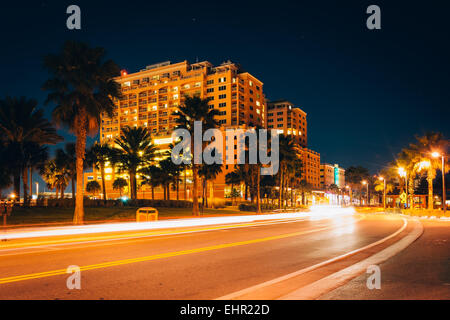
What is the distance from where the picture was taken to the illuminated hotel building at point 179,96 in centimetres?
11050

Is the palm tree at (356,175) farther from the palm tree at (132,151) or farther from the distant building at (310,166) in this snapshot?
the palm tree at (132,151)

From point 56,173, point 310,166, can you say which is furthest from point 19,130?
point 310,166

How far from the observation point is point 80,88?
23547 mm

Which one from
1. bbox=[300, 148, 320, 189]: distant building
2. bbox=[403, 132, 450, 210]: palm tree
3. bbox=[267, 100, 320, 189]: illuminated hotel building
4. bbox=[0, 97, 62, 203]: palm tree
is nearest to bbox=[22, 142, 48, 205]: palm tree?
bbox=[0, 97, 62, 203]: palm tree

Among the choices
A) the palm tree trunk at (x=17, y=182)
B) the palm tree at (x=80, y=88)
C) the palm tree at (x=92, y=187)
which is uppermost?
the palm tree at (x=80, y=88)

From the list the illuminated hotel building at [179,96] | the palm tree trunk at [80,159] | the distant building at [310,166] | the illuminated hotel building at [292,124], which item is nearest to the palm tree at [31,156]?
the palm tree trunk at [80,159]

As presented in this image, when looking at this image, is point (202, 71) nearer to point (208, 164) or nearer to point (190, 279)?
point (208, 164)

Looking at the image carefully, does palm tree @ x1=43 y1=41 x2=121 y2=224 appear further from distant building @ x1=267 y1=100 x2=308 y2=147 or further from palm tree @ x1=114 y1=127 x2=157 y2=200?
Answer: distant building @ x1=267 y1=100 x2=308 y2=147

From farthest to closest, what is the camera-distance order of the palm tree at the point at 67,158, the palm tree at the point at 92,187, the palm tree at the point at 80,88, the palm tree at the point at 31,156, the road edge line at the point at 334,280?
1. the palm tree at the point at 92,187
2. the palm tree at the point at 67,158
3. the palm tree at the point at 31,156
4. the palm tree at the point at 80,88
5. the road edge line at the point at 334,280

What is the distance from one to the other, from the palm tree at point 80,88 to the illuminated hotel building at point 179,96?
75.1m

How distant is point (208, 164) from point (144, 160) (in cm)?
1627

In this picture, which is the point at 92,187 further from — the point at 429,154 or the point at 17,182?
the point at 429,154

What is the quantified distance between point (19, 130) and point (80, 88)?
20421 millimetres
